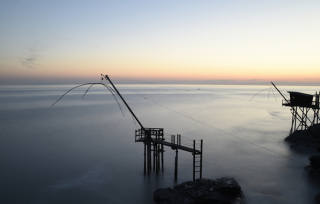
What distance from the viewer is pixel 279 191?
1786cm

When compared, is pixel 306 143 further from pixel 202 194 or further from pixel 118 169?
pixel 118 169

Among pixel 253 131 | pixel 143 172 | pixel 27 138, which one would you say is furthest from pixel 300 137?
pixel 27 138

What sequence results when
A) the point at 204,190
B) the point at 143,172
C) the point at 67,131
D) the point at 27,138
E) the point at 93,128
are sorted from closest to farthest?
1. the point at 204,190
2. the point at 143,172
3. the point at 27,138
4. the point at 67,131
5. the point at 93,128

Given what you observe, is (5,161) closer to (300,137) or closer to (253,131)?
(300,137)

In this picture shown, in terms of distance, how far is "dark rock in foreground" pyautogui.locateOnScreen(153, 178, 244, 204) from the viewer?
1324cm

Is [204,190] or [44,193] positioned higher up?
[204,190]

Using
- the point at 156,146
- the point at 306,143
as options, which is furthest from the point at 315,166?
the point at 156,146

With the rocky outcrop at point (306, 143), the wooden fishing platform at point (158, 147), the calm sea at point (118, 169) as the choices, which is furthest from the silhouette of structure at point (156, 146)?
the rocky outcrop at point (306, 143)

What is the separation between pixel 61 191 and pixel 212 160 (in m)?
16.2

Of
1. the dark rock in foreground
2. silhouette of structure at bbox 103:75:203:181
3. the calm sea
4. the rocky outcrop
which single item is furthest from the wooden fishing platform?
the rocky outcrop

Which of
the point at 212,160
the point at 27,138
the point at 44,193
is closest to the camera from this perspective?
the point at 44,193

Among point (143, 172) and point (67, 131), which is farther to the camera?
point (67, 131)

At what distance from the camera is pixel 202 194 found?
1345 cm

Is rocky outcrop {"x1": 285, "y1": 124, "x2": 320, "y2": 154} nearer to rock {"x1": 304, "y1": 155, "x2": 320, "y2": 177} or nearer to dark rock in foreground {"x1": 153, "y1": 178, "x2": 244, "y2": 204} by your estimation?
rock {"x1": 304, "y1": 155, "x2": 320, "y2": 177}
